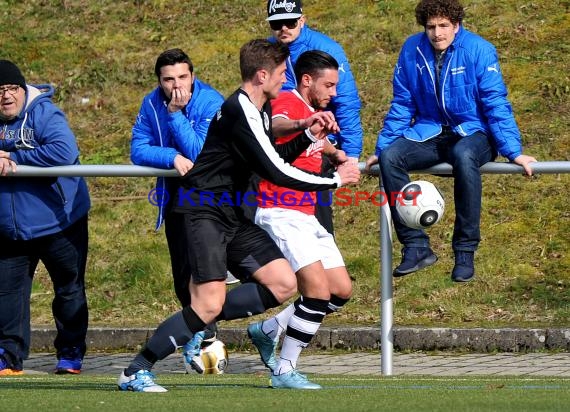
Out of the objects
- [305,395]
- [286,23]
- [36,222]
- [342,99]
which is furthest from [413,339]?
[305,395]

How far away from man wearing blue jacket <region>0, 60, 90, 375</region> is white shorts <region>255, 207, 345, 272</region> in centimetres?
204

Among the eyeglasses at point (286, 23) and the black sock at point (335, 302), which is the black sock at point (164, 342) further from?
the eyeglasses at point (286, 23)

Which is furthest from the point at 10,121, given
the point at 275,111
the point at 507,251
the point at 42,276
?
the point at 507,251

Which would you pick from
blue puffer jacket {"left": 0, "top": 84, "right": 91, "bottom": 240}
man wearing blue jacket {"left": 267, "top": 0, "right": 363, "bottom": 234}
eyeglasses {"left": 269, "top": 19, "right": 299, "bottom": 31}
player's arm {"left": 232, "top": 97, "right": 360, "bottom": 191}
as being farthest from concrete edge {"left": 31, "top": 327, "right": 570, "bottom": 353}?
player's arm {"left": 232, "top": 97, "right": 360, "bottom": 191}

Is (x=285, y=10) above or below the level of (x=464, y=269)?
above

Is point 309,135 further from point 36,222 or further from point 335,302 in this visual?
point 36,222

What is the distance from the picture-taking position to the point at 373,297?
39.4 ft

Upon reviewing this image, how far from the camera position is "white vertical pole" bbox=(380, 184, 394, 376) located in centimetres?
902

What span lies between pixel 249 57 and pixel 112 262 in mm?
5897

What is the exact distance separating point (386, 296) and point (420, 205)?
777 millimetres

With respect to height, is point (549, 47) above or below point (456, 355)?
above

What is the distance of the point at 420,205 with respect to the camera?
8680mm

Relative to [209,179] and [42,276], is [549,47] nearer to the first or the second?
[42,276]

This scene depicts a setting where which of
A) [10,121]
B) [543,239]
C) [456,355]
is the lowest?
[456,355]
